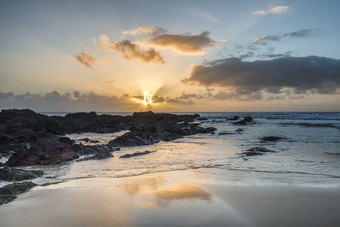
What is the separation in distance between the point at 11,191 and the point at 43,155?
5047mm

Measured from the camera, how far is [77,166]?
959 centimetres

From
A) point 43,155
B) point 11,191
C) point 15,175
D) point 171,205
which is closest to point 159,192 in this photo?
point 171,205

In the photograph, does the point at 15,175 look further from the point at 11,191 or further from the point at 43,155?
the point at 43,155

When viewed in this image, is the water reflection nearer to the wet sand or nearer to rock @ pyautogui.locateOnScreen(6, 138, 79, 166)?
the wet sand

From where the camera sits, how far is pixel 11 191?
5.77 meters

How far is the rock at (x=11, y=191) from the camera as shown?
5.30 meters

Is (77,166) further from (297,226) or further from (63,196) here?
(297,226)

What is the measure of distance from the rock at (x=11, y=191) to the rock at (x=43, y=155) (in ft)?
14.1

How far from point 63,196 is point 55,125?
23591mm

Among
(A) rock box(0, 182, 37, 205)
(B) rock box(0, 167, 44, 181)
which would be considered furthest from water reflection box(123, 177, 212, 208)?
(B) rock box(0, 167, 44, 181)

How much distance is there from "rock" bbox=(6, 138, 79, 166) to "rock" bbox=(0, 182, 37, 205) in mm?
4289

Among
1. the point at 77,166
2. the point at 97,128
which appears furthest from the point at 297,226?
the point at 97,128

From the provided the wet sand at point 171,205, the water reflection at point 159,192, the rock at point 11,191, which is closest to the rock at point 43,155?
the rock at point 11,191

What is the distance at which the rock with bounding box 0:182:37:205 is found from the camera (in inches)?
209
